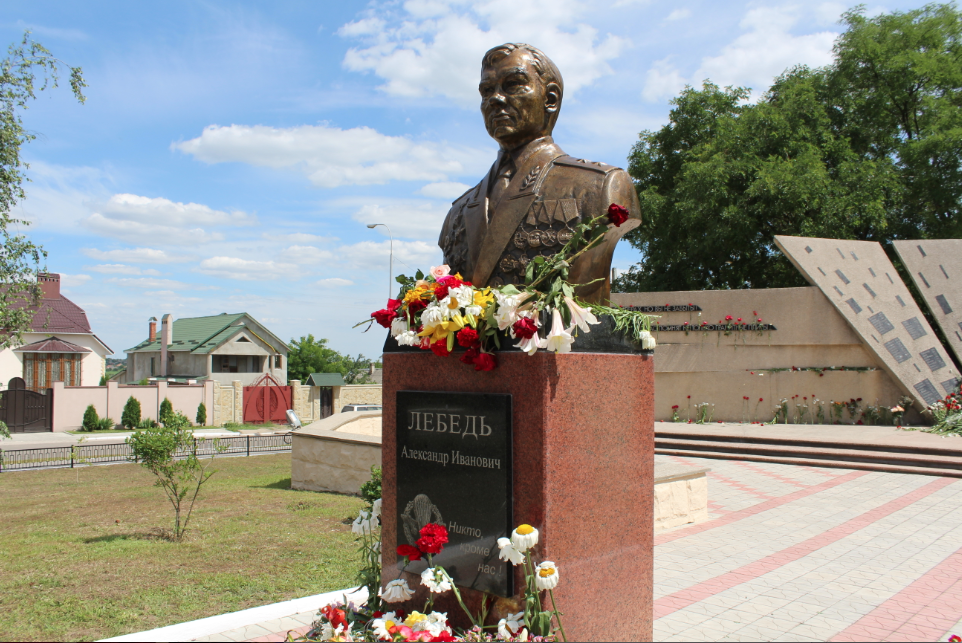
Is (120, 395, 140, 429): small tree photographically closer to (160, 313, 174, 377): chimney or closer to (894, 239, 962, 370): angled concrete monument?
(160, 313, 174, 377): chimney

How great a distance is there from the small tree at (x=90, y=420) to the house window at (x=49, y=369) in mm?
7215

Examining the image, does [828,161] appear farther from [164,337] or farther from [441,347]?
[164,337]

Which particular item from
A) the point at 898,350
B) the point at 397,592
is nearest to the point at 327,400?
the point at 898,350

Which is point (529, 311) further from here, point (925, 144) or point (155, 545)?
point (925, 144)

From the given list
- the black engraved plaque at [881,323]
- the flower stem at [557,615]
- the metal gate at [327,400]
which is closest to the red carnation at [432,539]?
the flower stem at [557,615]

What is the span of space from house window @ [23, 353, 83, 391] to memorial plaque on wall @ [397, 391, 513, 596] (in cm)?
3373

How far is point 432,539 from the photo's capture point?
326 centimetres

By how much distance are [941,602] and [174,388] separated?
2905 centimetres

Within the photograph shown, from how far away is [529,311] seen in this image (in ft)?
10.5

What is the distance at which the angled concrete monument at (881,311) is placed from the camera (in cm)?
1450

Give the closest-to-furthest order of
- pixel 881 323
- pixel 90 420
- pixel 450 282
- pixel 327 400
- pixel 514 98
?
pixel 450 282 < pixel 514 98 < pixel 881 323 < pixel 90 420 < pixel 327 400

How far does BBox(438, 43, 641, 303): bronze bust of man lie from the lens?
12.3ft

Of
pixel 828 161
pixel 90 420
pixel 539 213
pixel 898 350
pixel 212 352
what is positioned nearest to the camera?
pixel 539 213

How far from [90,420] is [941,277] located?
90.0 feet
